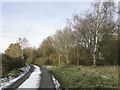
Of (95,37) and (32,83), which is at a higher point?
(95,37)

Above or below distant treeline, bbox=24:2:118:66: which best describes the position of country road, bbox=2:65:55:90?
below

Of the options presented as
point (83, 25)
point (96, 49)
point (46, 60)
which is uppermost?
point (83, 25)

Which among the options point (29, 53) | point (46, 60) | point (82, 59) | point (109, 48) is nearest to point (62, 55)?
point (82, 59)

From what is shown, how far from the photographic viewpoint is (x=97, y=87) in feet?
Answer: 14.4

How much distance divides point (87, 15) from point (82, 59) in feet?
20.8

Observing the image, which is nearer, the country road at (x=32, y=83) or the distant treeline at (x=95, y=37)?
the country road at (x=32, y=83)

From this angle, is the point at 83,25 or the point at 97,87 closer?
the point at 97,87

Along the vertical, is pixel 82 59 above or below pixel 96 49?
below

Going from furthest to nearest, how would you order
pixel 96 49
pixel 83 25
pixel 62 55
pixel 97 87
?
pixel 62 55, pixel 83 25, pixel 96 49, pixel 97 87

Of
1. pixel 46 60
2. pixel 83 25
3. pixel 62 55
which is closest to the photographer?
pixel 83 25

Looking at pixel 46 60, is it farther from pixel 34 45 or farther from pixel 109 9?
pixel 109 9

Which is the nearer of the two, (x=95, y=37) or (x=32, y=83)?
(x=32, y=83)

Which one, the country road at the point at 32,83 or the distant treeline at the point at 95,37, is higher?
the distant treeline at the point at 95,37

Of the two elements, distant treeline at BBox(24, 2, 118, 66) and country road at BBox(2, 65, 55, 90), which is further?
distant treeline at BBox(24, 2, 118, 66)
